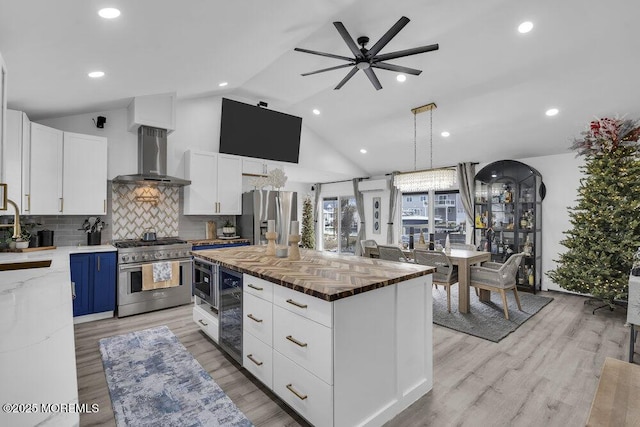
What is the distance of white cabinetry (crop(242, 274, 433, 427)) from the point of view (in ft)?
5.76

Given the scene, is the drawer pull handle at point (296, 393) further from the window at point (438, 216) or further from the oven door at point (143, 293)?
the window at point (438, 216)

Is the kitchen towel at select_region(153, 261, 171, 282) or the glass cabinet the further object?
the glass cabinet

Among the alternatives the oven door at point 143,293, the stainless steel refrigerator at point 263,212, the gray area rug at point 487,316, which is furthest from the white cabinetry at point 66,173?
the gray area rug at point 487,316

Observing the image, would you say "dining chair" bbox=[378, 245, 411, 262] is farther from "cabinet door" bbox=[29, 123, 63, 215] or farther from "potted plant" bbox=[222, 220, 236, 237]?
"cabinet door" bbox=[29, 123, 63, 215]

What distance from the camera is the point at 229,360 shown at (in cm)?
284

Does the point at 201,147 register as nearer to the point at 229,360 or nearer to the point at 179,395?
the point at 229,360

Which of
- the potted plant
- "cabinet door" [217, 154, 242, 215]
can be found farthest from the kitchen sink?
the potted plant

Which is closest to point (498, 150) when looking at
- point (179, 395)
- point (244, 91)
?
point (244, 91)

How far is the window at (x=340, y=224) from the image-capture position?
8.69m

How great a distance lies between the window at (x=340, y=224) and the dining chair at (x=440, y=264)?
158 inches

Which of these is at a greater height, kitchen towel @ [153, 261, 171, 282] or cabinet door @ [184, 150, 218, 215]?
cabinet door @ [184, 150, 218, 215]

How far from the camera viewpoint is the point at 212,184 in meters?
5.12

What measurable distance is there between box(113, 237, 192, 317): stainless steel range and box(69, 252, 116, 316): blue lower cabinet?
11 centimetres

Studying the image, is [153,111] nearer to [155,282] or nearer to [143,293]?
[155,282]
